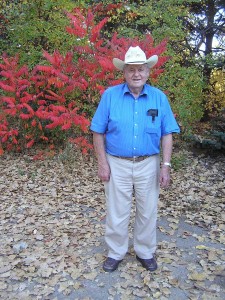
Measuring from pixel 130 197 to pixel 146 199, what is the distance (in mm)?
150

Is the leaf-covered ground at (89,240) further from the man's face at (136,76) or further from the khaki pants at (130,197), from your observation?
the man's face at (136,76)

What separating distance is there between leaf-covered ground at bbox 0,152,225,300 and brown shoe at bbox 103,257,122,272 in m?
0.06

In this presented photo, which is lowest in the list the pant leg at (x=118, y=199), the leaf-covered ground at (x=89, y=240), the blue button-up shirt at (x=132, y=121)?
the leaf-covered ground at (x=89, y=240)

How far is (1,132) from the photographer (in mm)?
6891

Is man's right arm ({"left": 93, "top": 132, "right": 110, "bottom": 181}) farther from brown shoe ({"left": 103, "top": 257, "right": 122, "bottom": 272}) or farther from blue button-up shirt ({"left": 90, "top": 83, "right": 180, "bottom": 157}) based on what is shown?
brown shoe ({"left": 103, "top": 257, "right": 122, "bottom": 272})

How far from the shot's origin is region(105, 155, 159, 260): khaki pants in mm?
3355

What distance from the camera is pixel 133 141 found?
10.6ft

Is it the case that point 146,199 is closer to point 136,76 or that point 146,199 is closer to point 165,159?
point 165,159

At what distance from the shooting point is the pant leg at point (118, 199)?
132 inches

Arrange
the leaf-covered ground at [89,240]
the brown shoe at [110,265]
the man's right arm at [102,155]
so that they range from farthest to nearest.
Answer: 1. the brown shoe at [110,265]
2. the leaf-covered ground at [89,240]
3. the man's right arm at [102,155]

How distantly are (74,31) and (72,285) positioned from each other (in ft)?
→ 15.5

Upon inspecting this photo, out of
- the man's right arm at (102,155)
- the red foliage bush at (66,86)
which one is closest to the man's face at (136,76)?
the man's right arm at (102,155)

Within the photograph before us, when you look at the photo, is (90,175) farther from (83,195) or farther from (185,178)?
(185,178)

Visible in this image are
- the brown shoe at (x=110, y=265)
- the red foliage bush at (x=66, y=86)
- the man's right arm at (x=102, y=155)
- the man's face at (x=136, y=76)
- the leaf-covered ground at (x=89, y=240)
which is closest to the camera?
the man's face at (x=136, y=76)
